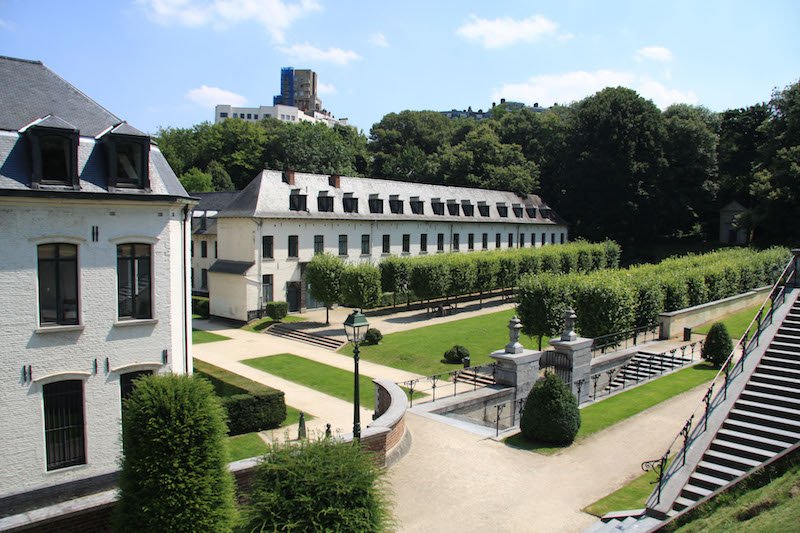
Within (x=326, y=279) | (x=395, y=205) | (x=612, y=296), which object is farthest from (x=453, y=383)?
(x=395, y=205)

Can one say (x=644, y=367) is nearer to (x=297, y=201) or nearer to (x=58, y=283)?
(x=58, y=283)

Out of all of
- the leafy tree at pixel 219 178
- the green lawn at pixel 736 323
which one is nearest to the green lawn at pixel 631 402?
the green lawn at pixel 736 323

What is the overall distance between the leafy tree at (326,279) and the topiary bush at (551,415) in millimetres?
22599

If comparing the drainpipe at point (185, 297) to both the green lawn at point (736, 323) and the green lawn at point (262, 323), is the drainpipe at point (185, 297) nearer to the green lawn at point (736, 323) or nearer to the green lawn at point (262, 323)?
the green lawn at point (262, 323)

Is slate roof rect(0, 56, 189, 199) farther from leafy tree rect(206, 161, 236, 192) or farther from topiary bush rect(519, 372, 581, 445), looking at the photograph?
leafy tree rect(206, 161, 236, 192)

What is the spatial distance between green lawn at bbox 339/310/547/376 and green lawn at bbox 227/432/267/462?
35.5 ft

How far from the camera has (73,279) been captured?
537 inches

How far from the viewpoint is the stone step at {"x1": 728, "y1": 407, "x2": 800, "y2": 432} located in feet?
40.8

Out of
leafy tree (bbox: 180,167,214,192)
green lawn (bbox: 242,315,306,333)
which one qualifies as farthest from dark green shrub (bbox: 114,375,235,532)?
leafy tree (bbox: 180,167,214,192)

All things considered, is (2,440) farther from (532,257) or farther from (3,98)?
(532,257)

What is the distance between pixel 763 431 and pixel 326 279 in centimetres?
2776

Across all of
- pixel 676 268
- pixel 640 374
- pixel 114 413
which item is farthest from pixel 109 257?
pixel 676 268

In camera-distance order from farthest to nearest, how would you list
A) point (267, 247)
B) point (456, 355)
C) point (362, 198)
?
1. point (362, 198)
2. point (267, 247)
3. point (456, 355)

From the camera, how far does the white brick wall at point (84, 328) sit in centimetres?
1277
